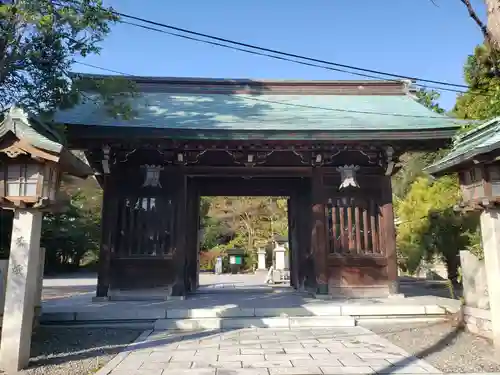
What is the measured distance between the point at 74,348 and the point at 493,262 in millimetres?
6533

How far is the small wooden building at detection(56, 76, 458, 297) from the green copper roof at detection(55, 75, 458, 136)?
54 millimetres

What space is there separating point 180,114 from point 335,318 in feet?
22.4

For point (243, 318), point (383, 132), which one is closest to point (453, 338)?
point (243, 318)

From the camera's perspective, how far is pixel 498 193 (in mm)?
5363

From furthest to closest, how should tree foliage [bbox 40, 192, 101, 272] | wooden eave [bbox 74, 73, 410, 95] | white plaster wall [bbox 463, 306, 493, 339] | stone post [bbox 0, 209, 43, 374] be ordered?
tree foliage [bbox 40, 192, 101, 272], wooden eave [bbox 74, 73, 410, 95], white plaster wall [bbox 463, 306, 493, 339], stone post [bbox 0, 209, 43, 374]

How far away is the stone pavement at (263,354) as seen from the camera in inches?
187

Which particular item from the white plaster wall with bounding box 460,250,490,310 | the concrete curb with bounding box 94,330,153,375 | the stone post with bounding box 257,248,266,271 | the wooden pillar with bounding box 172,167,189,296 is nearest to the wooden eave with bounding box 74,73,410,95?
the wooden pillar with bounding box 172,167,189,296

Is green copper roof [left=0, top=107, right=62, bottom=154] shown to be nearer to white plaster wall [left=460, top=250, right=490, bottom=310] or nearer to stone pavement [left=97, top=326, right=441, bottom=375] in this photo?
stone pavement [left=97, top=326, right=441, bottom=375]

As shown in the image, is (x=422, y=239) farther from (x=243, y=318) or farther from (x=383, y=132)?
(x=243, y=318)

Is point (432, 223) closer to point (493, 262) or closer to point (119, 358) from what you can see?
point (493, 262)

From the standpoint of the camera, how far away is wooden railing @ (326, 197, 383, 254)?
10211 millimetres

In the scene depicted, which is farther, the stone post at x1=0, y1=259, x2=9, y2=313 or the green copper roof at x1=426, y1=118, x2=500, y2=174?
the stone post at x1=0, y1=259, x2=9, y2=313

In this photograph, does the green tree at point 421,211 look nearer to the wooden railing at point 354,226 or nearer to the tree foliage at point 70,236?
the wooden railing at point 354,226

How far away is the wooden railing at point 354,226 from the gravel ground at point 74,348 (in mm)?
5643
